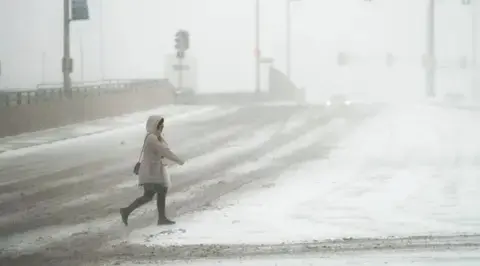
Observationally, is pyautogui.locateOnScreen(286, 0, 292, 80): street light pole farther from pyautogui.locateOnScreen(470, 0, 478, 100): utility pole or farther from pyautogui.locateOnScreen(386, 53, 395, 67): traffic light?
pyautogui.locateOnScreen(470, 0, 478, 100): utility pole

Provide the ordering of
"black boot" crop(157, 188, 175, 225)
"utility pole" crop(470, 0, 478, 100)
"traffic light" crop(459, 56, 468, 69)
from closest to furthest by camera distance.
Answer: "black boot" crop(157, 188, 175, 225) → "utility pole" crop(470, 0, 478, 100) → "traffic light" crop(459, 56, 468, 69)

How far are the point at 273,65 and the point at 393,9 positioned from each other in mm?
7605

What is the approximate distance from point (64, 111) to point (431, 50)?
50.2 ft

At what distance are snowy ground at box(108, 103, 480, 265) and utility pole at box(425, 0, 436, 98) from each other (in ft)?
28.3

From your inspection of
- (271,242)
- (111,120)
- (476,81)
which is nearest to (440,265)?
(271,242)

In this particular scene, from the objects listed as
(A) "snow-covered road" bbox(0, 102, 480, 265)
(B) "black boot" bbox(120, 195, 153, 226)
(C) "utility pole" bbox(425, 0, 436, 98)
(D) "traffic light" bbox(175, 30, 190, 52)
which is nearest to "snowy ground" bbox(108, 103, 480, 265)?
(A) "snow-covered road" bbox(0, 102, 480, 265)

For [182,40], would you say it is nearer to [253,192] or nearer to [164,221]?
[253,192]

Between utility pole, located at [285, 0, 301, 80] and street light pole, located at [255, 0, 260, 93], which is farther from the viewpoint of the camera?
utility pole, located at [285, 0, 301, 80]

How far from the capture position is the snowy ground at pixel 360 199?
10898 millimetres

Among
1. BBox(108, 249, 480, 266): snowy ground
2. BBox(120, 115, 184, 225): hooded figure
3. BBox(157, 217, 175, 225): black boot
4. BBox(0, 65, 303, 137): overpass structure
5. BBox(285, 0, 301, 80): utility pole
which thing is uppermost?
BBox(285, 0, 301, 80): utility pole

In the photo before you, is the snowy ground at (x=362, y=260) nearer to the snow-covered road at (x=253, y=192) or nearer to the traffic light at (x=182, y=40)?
the snow-covered road at (x=253, y=192)

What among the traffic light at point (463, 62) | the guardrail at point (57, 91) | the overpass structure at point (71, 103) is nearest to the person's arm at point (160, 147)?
the overpass structure at point (71, 103)

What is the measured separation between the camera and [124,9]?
631 inches

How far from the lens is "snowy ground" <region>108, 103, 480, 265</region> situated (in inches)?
429
